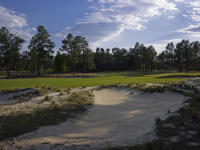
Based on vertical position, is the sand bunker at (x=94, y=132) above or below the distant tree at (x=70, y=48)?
below

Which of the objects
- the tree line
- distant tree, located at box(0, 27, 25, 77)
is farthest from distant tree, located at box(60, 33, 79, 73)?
distant tree, located at box(0, 27, 25, 77)

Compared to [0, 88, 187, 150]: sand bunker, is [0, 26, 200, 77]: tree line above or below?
above

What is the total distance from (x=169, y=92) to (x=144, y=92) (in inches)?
87.7

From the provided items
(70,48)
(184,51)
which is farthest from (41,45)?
(184,51)

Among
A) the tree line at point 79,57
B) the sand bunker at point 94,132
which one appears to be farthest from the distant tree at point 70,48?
the sand bunker at point 94,132

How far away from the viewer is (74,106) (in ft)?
31.4

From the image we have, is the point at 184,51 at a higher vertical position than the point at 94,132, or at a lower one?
higher

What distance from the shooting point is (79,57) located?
6228 cm

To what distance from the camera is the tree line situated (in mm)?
53438

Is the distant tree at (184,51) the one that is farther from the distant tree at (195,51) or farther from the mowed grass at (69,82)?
the mowed grass at (69,82)

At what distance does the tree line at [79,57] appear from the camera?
53.4 m

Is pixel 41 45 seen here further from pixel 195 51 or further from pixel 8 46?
pixel 195 51

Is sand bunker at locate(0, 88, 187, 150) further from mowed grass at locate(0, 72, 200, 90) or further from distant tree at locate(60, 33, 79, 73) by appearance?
distant tree at locate(60, 33, 79, 73)

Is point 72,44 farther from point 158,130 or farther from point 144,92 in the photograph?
point 158,130
